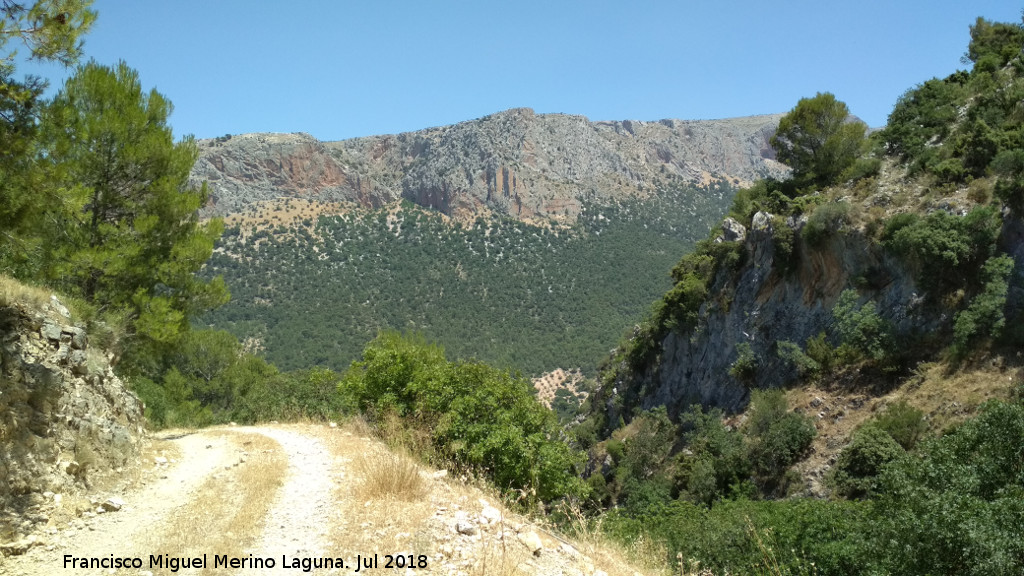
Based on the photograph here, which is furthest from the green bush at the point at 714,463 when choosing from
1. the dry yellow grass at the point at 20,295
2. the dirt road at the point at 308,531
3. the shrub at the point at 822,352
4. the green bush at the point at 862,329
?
the dry yellow grass at the point at 20,295

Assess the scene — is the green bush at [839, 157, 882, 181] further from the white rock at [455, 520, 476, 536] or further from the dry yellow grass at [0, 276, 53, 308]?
the dry yellow grass at [0, 276, 53, 308]

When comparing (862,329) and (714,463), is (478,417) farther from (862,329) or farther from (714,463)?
(862,329)

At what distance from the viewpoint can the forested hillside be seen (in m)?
65.1

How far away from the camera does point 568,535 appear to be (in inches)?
257

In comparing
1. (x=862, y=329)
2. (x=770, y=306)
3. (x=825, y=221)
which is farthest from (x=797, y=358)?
(x=825, y=221)

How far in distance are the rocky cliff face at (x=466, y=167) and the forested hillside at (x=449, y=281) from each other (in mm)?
9467

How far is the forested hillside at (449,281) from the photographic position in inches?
2564

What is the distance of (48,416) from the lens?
603 cm

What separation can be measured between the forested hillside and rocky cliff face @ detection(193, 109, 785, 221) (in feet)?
31.1

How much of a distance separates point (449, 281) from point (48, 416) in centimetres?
7497

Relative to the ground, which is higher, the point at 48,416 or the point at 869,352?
the point at 48,416

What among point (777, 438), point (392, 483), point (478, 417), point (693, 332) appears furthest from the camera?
point (693, 332)

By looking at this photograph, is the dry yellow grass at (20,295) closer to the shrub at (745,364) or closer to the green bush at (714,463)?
the green bush at (714,463)

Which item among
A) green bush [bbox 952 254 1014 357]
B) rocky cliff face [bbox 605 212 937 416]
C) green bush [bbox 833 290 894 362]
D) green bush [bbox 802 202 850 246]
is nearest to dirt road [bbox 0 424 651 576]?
green bush [bbox 952 254 1014 357]
